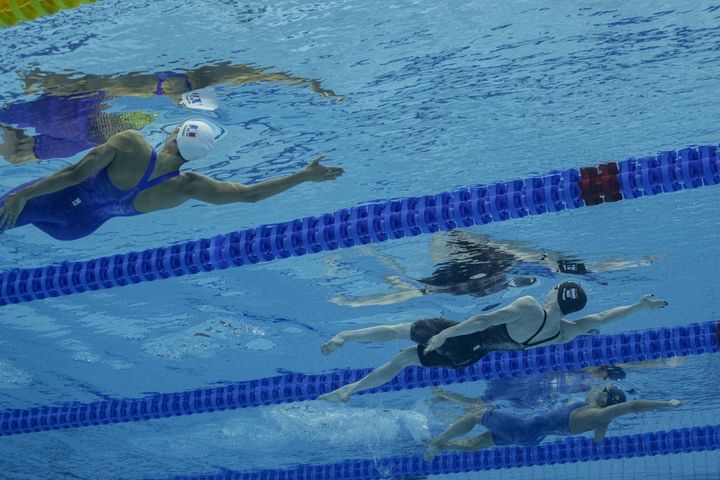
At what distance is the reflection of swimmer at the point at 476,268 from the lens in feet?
28.4

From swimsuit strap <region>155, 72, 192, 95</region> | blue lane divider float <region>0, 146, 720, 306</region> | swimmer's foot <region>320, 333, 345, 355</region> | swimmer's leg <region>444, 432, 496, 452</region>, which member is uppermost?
swimsuit strap <region>155, 72, 192, 95</region>

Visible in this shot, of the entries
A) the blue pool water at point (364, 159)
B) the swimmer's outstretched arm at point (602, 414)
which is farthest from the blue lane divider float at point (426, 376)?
the blue pool water at point (364, 159)

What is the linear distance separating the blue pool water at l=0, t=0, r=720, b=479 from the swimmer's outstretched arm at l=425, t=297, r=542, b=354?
4.82 ft

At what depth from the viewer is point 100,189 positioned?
5.41 meters

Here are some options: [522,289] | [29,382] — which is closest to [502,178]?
[522,289]

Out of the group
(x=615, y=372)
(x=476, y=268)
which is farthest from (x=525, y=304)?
(x=615, y=372)

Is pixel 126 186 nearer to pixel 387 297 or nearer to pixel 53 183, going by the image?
pixel 53 183

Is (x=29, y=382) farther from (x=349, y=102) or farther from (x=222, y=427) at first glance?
(x=349, y=102)

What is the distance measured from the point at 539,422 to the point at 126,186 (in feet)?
18.9

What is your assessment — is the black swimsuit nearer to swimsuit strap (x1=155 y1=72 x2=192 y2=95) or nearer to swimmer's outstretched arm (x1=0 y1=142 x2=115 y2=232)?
swimsuit strap (x1=155 y1=72 x2=192 y2=95)

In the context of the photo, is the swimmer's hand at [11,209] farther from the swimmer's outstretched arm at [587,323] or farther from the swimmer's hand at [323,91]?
the swimmer's outstretched arm at [587,323]

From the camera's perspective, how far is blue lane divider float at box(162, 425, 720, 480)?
9.38 meters

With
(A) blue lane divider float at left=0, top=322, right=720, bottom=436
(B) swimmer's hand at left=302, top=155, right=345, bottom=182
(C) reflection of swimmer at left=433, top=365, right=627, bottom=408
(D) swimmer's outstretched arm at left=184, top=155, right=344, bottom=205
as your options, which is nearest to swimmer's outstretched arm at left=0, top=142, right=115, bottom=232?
(D) swimmer's outstretched arm at left=184, top=155, right=344, bottom=205

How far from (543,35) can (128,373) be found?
360 inches
